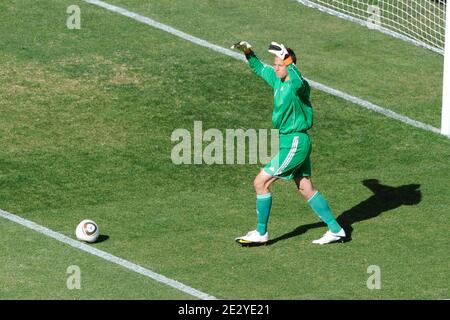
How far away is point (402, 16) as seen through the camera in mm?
21219

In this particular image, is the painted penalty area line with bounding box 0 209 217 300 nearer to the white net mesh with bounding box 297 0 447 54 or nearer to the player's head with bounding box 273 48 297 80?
the player's head with bounding box 273 48 297 80

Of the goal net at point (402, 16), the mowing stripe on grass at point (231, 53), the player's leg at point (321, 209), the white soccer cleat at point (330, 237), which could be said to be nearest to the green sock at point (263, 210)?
the player's leg at point (321, 209)

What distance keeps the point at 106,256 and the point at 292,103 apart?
2.57m

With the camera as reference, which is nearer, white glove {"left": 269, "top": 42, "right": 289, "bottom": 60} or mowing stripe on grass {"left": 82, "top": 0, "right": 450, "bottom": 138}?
white glove {"left": 269, "top": 42, "right": 289, "bottom": 60}


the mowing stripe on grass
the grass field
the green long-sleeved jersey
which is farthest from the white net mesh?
the green long-sleeved jersey

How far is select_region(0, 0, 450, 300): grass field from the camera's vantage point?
13.3 meters

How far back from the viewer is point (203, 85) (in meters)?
18.5

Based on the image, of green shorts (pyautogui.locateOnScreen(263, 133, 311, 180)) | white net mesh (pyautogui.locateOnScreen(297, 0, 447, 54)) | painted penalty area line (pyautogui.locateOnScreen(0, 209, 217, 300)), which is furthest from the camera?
white net mesh (pyautogui.locateOnScreen(297, 0, 447, 54))

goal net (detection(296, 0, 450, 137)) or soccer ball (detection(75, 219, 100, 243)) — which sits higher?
goal net (detection(296, 0, 450, 137))

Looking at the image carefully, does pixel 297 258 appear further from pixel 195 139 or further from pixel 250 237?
pixel 195 139

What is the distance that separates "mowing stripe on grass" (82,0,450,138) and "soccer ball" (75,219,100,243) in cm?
572

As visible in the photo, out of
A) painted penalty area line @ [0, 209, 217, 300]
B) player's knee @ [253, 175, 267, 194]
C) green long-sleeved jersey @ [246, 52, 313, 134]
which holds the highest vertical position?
green long-sleeved jersey @ [246, 52, 313, 134]

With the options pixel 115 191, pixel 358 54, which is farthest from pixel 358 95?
pixel 115 191

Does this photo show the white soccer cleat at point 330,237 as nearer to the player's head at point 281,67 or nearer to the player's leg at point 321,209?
the player's leg at point 321,209
